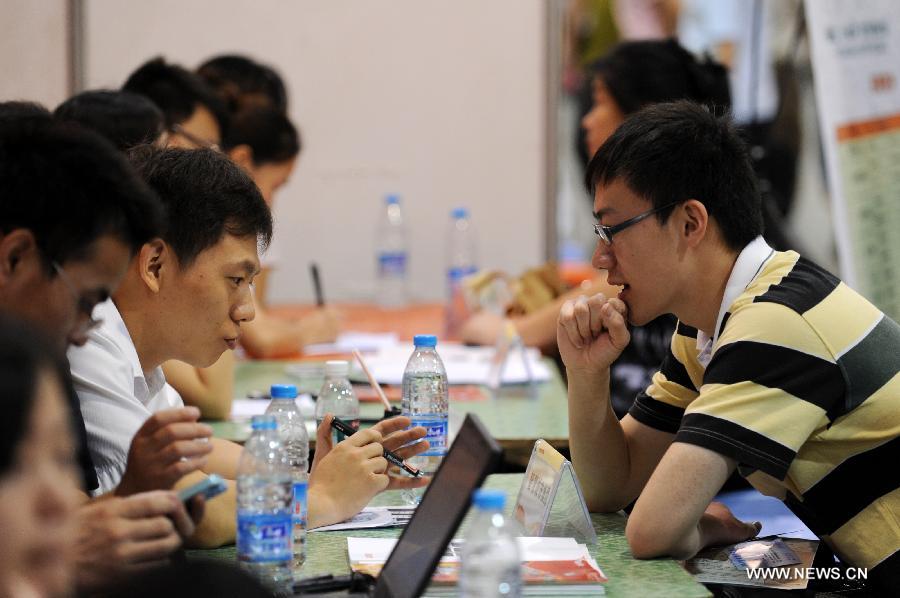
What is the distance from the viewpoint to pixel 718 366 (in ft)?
5.87

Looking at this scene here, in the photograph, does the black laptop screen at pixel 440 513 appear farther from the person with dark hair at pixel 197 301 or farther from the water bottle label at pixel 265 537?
the person with dark hair at pixel 197 301

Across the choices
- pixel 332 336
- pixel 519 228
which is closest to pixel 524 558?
pixel 332 336

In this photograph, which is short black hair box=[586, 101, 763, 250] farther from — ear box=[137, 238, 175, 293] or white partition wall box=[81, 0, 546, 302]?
white partition wall box=[81, 0, 546, 302]

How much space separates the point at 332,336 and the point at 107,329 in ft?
7.18

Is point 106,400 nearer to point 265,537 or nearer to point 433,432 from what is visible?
point 265,537

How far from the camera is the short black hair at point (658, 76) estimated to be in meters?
3.67

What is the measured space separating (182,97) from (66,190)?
2.25 m

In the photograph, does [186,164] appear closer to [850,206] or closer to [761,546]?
[761,546]

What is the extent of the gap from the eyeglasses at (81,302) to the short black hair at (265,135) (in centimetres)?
247

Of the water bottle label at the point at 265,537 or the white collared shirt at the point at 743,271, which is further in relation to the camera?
the white collared shirt at the point at 743,271

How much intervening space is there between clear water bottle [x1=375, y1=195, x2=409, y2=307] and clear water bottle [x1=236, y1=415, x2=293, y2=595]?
3321mm

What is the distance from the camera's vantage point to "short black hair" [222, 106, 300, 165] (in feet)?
12.7

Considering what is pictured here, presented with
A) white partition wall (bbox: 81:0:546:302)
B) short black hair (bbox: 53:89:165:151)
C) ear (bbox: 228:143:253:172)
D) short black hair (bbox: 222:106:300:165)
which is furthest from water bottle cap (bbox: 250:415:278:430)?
white partition wall (bbox: 81:0:546:302)

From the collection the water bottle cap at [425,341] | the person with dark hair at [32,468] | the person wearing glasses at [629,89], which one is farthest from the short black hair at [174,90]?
the person with dark hair at [32,468]
